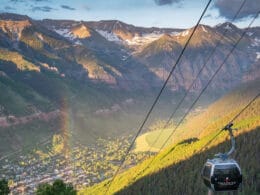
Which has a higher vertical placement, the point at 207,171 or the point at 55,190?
the point at 207,171

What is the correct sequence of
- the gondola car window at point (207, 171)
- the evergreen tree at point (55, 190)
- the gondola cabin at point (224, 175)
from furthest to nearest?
the evergreen tree at point (55, 190) → the gondola car window at point (207, 171) → the gondola cabin at point (224, 175)

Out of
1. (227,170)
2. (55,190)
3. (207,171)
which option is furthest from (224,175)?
(55,190)

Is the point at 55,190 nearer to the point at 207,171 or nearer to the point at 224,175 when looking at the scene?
the point at 207,171

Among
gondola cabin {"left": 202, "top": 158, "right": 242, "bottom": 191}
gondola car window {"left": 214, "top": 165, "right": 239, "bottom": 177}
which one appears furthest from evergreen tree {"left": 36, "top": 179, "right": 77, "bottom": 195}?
gondola car window {"left": 214, "top": 165, "right": 239, "bottom": 177}

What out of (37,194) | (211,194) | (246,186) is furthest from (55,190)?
(246,186)

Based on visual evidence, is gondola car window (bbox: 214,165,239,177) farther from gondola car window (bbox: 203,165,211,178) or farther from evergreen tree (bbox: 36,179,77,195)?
evergreen tree (bbox: 36,179,77,195)

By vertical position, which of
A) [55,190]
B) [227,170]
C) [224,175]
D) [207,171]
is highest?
[227,170]

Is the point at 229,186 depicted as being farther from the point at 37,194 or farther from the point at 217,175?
the point at 37,194

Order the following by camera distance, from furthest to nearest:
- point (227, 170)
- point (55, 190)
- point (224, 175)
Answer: point (55, 190) → point (227, 170) → point (224, 175)

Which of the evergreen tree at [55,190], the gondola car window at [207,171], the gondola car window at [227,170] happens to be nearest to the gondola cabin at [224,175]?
the gondola car window at [227,170]

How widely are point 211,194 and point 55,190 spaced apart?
63766 mm

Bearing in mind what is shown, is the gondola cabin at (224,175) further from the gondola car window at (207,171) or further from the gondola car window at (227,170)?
the gondola car window at (207,171)

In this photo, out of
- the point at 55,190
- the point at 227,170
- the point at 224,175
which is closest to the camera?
the point at 224,175

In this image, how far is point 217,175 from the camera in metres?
39.3
